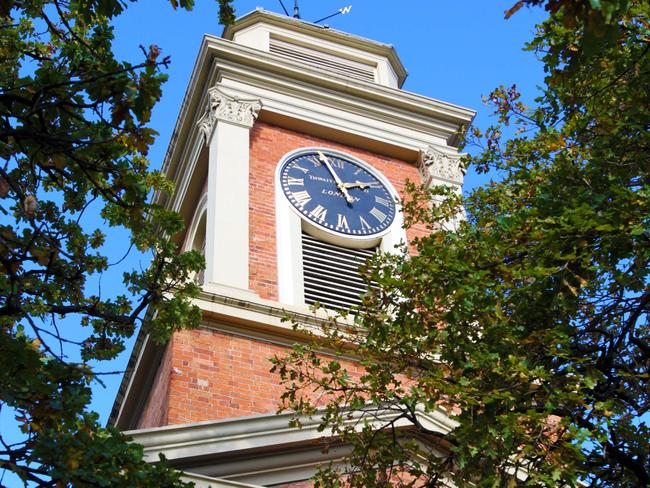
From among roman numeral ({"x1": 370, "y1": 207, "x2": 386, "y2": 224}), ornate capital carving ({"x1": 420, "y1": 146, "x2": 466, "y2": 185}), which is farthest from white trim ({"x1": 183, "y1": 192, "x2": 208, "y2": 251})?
ornate capital carving ({"x1": 420, "y1": 146, "x2": 466, "y2": 185})

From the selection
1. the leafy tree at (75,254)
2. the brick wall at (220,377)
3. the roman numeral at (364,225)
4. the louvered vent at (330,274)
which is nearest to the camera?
the leafy tree at (75,254)

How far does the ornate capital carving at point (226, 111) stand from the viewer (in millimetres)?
19688

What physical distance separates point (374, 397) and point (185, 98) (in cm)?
1251

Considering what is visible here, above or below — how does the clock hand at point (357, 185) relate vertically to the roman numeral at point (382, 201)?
above

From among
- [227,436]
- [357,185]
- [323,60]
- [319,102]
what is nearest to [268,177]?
[357,185]

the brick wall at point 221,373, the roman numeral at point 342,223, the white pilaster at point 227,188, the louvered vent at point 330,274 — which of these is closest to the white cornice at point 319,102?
the white pilaster at point 227,188

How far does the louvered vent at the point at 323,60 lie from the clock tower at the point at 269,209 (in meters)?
0.04

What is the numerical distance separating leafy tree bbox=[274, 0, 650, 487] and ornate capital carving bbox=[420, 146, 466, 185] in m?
8.79

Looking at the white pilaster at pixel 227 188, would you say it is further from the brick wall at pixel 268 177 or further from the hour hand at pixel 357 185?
the hour hand at pixel 357 185

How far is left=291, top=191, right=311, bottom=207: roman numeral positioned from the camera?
18.9m

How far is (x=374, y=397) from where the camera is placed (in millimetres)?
10125

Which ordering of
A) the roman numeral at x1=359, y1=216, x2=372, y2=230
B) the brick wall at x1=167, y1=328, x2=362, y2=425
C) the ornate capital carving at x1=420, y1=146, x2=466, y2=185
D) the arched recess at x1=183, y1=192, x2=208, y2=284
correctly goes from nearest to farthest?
1. the brick wall at x1=167, y1=328, x2=362, y2=425
2. the roman numeral at x1=359, y1=216, x2=372, y2=230
3. the arched recess at x1=183, y1=192, x2=208, y2=284
4. the ornate capital carving at x1=420, y1=146, x2=466, y2=185

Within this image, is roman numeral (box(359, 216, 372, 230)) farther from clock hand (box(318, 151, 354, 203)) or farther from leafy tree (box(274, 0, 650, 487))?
leafy tree (box(274, 0, 650, 487))

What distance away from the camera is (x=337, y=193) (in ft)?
63.8
